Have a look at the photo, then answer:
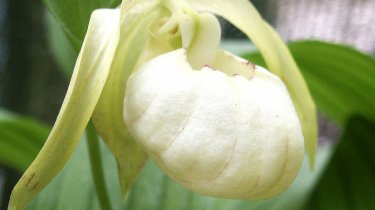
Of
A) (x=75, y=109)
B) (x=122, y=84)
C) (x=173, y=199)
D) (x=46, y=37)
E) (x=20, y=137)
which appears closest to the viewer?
(x=75, y=109)

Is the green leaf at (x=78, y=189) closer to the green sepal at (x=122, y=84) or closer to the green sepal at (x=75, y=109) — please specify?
the green sepal at (x=122, y=84)

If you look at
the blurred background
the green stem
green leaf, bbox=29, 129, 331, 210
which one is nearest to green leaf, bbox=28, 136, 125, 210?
green leaf, bbox=29, 129, 331, 210

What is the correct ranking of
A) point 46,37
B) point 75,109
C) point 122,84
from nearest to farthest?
point 75,109
point 122,84
point 46,37

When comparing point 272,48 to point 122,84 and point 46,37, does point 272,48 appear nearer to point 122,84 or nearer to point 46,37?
point 122,84

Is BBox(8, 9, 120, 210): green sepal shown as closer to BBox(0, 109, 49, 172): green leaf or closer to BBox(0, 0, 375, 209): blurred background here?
BBox(0, 109, 49, 172): green leaf

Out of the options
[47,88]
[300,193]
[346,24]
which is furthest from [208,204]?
[346,24]

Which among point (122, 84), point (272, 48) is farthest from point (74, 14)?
point (272, 48)

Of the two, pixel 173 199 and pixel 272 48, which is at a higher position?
pixel 272 48

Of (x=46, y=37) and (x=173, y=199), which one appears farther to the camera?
(x=46, y=37)
